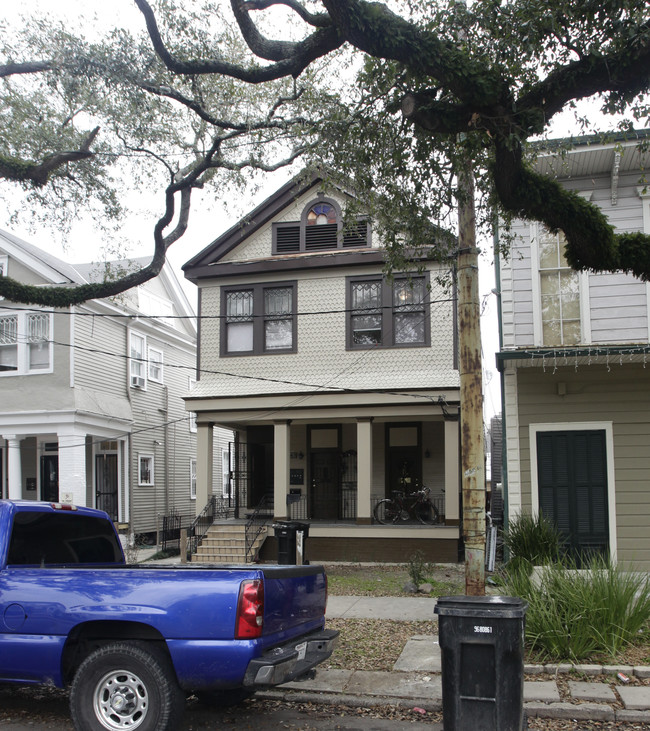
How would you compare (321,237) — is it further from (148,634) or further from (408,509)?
(148,634)

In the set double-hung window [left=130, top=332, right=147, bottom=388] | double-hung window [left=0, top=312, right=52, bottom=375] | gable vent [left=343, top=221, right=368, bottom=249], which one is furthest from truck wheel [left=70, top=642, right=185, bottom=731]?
double-hung window [left=130, top=332, right=147, bottom=388]

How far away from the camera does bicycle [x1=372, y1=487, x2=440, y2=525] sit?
17.5 m

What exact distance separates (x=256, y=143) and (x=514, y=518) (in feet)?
28.9

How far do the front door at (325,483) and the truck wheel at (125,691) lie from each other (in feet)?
46.5

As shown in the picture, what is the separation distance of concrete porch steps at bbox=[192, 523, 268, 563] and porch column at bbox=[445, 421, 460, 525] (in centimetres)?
430

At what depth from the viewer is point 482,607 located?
218 inches

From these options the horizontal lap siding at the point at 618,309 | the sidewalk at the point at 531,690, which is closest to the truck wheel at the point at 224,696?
the sidewalk at the point at 531,690

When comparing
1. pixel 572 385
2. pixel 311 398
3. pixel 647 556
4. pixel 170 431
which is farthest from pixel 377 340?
pixel 170 431

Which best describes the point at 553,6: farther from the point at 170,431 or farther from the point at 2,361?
the point at 170,431

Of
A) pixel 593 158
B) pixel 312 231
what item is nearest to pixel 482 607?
pixel 593 158

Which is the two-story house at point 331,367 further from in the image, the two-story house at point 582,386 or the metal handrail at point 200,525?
the two-story house at point 582,386

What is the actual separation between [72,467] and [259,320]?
6.39m

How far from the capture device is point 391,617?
34.6ft

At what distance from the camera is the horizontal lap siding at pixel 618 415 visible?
1199 centimetres
